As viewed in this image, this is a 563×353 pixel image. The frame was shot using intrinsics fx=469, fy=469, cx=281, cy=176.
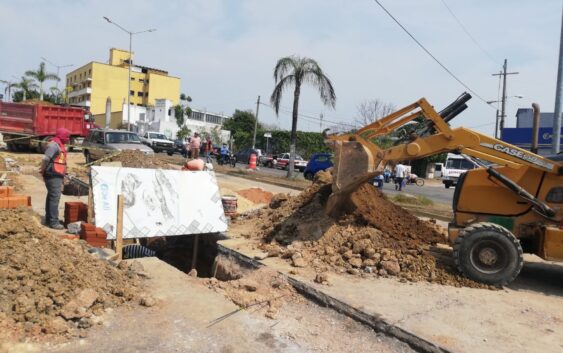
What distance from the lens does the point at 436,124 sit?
23.8 feet

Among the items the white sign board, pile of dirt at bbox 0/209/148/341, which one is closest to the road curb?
pile of dirt at bbox 0/209/148/341

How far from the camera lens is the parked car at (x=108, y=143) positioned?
19938 millimetres

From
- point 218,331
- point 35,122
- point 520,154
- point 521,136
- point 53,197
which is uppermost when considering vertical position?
point 521,136

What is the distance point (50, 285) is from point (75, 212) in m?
3.98

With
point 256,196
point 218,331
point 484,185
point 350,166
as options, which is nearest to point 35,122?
point 256,196

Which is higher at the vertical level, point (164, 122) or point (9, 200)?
point (164, 122)

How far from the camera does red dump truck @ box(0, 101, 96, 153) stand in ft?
82.2

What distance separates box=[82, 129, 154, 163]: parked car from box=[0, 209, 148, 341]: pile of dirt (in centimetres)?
1410

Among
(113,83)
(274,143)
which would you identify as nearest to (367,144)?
(274,143)

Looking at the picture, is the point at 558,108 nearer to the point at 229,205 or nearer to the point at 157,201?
the point at 229,205

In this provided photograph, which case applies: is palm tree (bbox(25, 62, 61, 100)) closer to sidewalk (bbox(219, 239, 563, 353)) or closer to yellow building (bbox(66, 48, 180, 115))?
yellow building (bbox(66, 48, 180, 115))

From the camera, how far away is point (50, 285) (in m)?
4.85

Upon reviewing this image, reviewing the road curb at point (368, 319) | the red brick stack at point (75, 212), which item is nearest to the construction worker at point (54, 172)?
the red brick stack at point (75, 212)

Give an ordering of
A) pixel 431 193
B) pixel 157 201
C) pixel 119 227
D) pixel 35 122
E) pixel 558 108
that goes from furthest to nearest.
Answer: pixel 431 193
pixel 35 122
pixel 558 108
pixel 157 201
pixel 119 227
